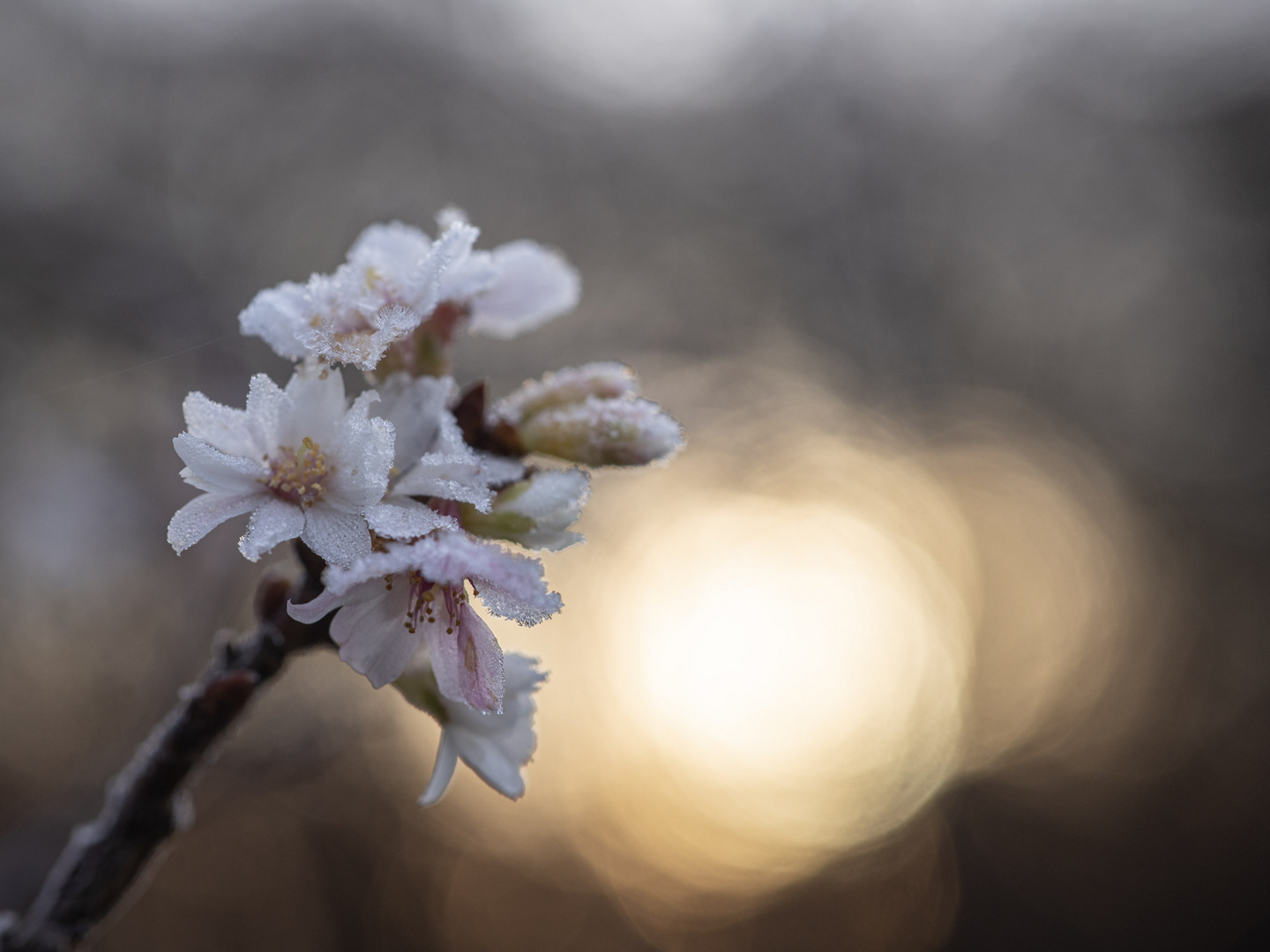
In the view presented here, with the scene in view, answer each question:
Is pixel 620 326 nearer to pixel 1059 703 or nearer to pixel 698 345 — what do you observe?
pixel 698 345

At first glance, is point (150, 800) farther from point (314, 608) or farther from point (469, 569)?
point (469, 569)

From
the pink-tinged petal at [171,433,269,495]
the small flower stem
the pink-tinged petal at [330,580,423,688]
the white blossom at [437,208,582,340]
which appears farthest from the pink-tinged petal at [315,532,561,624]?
the white blossom at [437,208,582,340]

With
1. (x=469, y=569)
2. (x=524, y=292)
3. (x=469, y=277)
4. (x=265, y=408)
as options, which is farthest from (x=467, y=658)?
(x=524, y=292)

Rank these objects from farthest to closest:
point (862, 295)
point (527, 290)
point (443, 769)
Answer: point (862, 295), point (527, 290), point (443, 769)

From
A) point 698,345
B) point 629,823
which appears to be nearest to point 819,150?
point 698,345

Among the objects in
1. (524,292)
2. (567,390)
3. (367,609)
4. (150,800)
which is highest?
(524,292)

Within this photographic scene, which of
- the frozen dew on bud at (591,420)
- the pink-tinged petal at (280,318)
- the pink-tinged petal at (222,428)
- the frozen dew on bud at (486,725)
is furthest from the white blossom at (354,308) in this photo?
the frozen dew on bud at (486,725)
